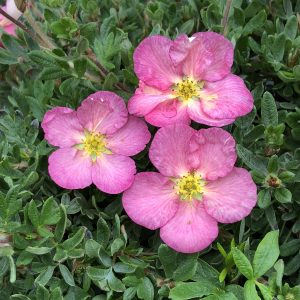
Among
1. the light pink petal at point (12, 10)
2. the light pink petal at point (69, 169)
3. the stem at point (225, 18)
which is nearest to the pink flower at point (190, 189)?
the light pink petal at point (69, 169)

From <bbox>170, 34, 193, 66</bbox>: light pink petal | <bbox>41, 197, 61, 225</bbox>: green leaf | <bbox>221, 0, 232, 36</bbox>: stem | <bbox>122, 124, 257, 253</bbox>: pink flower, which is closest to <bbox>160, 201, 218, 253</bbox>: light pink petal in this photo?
<bbox>122, 124, 257, 253</bbox>: pink flower

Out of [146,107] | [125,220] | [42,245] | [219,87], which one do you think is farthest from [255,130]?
[42,245]

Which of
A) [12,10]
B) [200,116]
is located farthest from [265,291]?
[12,10]

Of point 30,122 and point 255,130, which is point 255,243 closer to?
point 255,130

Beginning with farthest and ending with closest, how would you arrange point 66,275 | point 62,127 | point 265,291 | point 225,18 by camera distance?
point 225,18 → point 62,127 → point 66,275 → point 265,291

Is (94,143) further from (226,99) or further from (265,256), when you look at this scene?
(265,256)

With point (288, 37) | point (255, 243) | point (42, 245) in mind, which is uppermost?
point (288, 37)

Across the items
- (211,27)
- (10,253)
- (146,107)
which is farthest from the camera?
(211,27)
